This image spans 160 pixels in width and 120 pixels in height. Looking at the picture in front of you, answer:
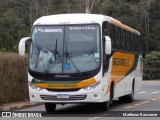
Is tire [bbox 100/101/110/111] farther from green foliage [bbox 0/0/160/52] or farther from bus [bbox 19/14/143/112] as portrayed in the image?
green foliage [bbox 0/0/160/52]

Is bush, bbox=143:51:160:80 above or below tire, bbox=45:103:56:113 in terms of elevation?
below

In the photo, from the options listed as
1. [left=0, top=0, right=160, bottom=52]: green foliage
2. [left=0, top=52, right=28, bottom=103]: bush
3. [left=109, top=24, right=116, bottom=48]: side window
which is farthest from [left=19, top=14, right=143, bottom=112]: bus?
[left=0, top=0, right=160, bottom=52]: green foliage

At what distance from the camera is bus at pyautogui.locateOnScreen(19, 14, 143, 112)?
16344mm

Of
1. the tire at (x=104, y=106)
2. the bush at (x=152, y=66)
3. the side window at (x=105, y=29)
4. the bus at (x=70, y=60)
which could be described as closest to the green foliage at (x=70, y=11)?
the bush at (x=152, y=66)

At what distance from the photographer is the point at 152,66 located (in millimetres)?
72500

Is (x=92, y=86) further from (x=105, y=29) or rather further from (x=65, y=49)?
(x=105, y=29)

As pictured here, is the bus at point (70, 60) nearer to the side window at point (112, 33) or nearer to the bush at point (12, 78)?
the side window at point (112, 33)

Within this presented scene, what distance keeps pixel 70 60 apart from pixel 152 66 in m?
56.9

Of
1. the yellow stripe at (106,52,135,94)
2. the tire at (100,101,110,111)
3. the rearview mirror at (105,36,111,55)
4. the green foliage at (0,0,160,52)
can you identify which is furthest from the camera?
the green foliage at (0,0,160,52)

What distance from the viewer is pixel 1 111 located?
1842 cm

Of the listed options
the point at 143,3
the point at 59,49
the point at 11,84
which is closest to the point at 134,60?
the point at 11,84

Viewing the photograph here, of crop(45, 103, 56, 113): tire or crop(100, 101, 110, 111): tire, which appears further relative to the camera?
crop(45, 103, 56, 113): tire

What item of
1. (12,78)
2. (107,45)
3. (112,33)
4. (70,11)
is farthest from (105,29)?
(70,11)

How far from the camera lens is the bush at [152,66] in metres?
71.6
